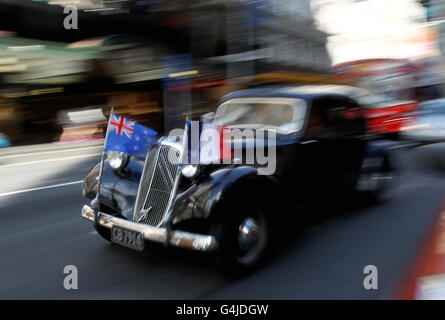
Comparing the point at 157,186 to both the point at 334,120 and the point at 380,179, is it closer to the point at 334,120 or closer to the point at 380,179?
the point at 334,120

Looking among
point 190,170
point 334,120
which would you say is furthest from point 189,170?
point 334,120

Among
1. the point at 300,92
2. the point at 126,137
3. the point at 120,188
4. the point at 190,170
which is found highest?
the point at 300,92

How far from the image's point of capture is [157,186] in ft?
12.2

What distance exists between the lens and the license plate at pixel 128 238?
11.2ft

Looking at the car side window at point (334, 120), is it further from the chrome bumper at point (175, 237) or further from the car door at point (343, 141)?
the chrome bumper at point (175, 237)

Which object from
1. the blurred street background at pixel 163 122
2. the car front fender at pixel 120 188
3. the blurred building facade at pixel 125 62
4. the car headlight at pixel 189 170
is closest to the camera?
the car headlight at pixel 189 170

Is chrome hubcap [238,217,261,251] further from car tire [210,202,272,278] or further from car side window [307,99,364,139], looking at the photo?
car side window [307,99,364,139]

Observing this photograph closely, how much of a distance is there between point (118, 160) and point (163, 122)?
11.9m

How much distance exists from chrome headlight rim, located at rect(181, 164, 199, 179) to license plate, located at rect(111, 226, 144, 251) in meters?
0.59

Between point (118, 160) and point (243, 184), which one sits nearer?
point (243, 184)

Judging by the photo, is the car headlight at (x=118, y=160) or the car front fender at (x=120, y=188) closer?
the car front fender at (x=120, y=188)

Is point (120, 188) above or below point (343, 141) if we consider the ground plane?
below

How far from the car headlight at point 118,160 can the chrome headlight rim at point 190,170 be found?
83 cm

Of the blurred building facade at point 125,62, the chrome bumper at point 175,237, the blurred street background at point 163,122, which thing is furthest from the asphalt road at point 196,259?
the blurred building facade at point 125,62
